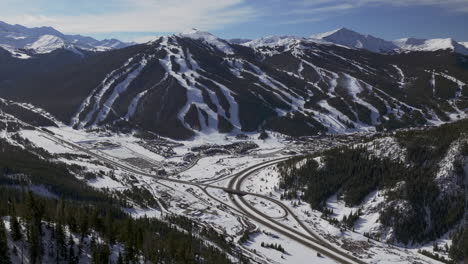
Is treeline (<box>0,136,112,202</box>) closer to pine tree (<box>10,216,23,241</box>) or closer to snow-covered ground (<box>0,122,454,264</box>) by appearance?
snow-covered ground (<box>0,122,454,264</box>)

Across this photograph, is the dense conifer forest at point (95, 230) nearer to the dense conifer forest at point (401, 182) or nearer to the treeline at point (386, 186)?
the treeline at point (386, 186)

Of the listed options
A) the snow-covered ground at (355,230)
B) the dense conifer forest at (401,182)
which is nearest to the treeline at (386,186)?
the dense conifer forest at (401,182)

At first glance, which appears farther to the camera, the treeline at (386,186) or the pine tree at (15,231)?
the treeline at (386,186)

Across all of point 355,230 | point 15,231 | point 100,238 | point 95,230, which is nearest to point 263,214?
point 355,230

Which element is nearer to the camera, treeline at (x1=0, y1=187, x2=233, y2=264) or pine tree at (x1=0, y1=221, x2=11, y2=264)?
pine tree at (x1=0, y1=221, x2=11, y2=264)

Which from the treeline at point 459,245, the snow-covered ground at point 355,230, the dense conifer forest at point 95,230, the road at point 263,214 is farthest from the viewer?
the road at point 263,214

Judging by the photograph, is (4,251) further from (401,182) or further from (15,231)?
(401,182)

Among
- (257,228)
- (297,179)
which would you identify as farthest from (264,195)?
(257,228)

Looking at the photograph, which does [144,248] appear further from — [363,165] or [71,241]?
[363,165]

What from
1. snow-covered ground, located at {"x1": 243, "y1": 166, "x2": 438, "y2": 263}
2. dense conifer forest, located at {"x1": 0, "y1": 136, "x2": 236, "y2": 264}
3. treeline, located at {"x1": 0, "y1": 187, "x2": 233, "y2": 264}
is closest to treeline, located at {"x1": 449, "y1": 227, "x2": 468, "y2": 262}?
snow-covered ground, located at {"x1": 243, "y1": 166, "x2": 438, "y2": 263}
